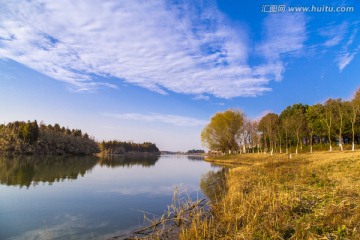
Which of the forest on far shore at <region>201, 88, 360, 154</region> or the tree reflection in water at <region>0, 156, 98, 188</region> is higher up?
the forest on far shore at <region>201, 88, 360, 154</region>

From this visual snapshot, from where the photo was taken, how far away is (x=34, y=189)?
73.9 ft

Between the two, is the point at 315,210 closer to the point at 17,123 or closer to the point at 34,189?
the point at 34,189

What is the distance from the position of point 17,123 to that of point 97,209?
123031mm

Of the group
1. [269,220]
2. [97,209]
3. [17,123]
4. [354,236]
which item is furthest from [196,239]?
[17,123]

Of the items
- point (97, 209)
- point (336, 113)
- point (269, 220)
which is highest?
point (336, 113)

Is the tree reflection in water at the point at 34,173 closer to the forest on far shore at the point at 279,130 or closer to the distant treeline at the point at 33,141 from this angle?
the forest on far shore at the point at 279,130

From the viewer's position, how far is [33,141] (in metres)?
105

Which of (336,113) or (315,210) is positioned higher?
(336,113)

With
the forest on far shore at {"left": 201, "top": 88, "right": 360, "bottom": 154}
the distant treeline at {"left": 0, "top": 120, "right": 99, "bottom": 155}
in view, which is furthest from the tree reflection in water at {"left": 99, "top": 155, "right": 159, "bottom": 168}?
the distant treeline at {"left": 0, "top": 120, "right": 99, "bottom": 155}

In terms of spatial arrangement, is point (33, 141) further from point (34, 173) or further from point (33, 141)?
point (34, 173)

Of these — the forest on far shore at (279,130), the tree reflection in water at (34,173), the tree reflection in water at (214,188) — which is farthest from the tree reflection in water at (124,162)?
the tree reflection in water at (214,188)

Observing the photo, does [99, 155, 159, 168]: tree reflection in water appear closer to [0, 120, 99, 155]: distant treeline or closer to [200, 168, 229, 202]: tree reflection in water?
[0, 120, 99, 155]: distant treeline

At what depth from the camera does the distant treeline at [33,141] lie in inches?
3829

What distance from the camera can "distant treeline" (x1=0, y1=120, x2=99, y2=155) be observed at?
→ 97.2m
